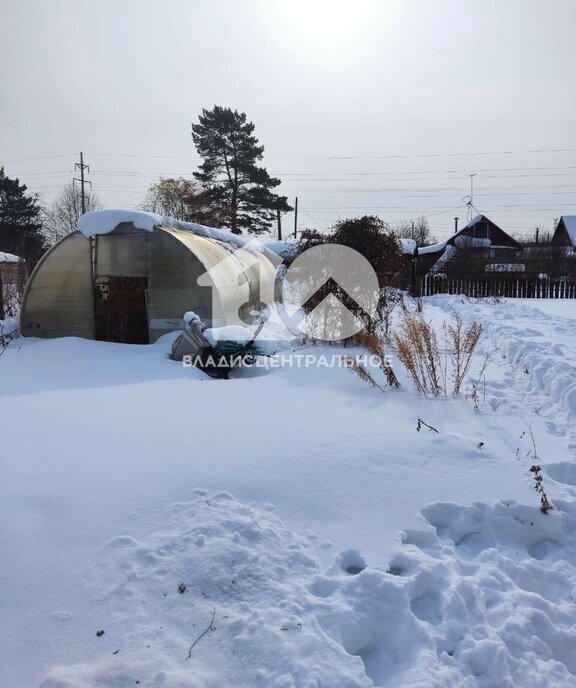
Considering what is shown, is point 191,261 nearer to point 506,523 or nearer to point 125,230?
point 125,230

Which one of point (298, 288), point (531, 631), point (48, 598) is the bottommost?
point (531, 631)

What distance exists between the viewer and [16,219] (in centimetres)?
3538

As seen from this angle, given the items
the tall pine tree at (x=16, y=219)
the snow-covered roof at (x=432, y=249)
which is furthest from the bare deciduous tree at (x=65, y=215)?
the snow-covered roof at (x=432, y=249)

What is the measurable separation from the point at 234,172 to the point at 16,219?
1887 centimetres

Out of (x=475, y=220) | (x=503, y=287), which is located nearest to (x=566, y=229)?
(x=475, y=220)

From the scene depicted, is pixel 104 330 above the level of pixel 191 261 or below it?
below

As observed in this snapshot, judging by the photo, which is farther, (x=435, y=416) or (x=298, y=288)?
(x=298, y=288)

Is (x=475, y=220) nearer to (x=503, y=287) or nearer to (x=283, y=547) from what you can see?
(x=503, y=287)

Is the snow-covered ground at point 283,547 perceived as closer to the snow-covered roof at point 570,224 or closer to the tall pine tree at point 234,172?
the tall pine tree at point 234,172

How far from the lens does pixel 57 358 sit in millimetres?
7711

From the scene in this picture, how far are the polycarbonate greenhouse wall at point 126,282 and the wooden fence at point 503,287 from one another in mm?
13647

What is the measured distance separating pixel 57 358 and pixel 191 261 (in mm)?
3091

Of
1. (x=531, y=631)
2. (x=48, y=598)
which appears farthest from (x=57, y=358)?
(x=531, y=631)

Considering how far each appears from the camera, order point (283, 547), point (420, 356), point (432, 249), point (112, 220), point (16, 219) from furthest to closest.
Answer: point (16, 219) < point (432, 249) < point (112, 220) < point (420, 356) < point (283, 547)
